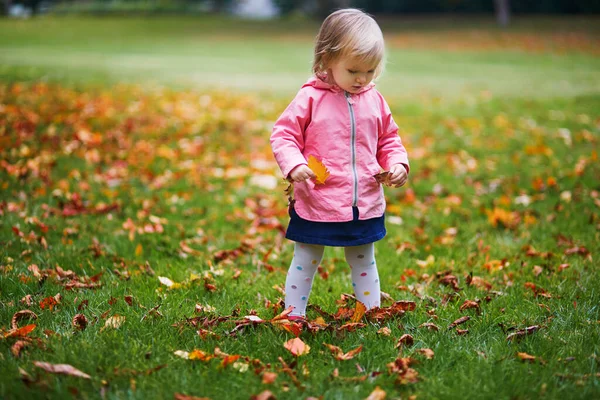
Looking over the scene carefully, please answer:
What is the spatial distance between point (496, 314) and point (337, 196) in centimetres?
105

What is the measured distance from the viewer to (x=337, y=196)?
2568 mm

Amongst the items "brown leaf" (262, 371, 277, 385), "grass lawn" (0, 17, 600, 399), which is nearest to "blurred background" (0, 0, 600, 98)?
"grass lawn" (0, 17, 600, 399)

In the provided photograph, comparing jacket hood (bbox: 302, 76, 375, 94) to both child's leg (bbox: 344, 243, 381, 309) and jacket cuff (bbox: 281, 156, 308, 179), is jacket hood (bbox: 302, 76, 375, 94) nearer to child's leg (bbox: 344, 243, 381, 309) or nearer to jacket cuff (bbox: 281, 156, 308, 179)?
jacket cuff (bbox: 281, 156, 308, 179)

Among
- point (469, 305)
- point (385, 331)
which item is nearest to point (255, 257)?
point (385, 331)

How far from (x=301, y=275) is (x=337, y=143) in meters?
0.68

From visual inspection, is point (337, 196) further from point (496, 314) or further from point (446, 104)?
point (446, 104)

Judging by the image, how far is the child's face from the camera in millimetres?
2487

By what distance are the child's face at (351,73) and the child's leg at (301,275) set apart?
79cm

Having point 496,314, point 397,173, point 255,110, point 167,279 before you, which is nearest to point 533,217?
point 496,314

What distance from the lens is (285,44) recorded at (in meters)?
25.6

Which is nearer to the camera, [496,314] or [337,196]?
[337,196]

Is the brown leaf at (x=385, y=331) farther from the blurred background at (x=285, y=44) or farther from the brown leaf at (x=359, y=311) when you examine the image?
the blurred background at (x=285, y=44)

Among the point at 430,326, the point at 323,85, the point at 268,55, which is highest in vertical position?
the point at 323,85

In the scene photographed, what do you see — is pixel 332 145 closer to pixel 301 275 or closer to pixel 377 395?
pixel 301 275
